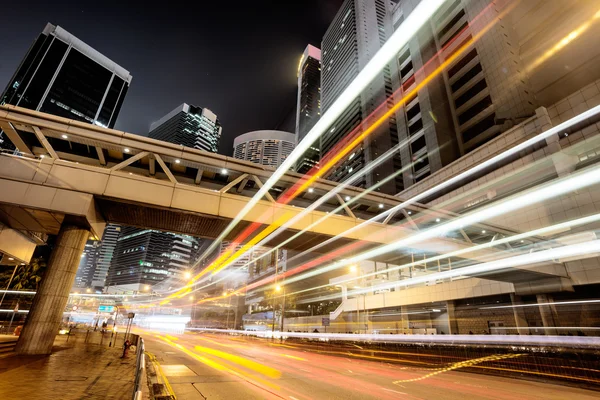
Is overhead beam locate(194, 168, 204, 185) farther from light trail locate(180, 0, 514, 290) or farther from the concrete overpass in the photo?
light trail locate(180, 0, 514, 290)

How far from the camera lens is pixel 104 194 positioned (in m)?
12.7

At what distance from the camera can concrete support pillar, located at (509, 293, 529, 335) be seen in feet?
104

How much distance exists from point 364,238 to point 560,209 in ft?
97.1

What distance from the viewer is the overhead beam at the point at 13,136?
12.8 metres

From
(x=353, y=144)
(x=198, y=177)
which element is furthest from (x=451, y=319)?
(x=353, y=144)

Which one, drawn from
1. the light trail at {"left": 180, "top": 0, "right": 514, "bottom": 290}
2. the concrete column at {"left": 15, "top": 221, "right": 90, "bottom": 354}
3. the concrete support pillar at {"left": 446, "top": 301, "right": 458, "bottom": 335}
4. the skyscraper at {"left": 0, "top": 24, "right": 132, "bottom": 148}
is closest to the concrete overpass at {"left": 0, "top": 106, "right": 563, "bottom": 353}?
the concrete column at {"left": 15, "top": 221, "right": 90, "bottom": 354}

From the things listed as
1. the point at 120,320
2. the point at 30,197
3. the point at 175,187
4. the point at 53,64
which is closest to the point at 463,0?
the point at 175,187

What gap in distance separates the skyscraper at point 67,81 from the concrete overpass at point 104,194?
5600 inches

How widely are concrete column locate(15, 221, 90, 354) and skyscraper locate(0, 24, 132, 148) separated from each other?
144030 mm

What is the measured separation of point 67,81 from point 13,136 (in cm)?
18583

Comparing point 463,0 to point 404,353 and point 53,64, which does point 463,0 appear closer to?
A: point 404,353

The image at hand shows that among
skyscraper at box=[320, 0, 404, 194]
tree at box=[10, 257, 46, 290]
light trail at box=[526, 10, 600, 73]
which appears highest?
skyscraper at box=[320, 0, 404, 194]

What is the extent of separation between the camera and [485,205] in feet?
133

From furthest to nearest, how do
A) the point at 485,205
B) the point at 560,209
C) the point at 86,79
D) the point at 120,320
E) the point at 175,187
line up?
the point at 86,79, the point at 120,320, the point at 485,205, the point at 560,209, the point at 175,187
